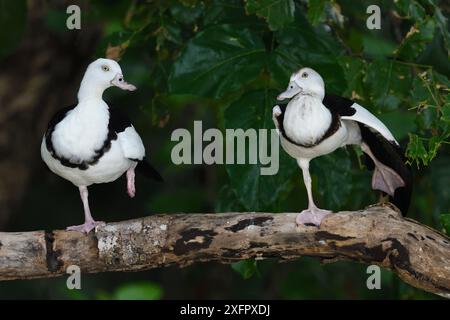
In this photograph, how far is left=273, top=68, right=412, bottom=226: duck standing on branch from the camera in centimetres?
268

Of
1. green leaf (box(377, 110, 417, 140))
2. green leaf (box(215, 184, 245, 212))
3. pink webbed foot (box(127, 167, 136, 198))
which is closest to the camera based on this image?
pink webbed foot (box(127, 167, 136, 198))

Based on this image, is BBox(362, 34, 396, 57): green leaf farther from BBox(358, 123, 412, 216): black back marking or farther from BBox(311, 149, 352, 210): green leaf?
BBox(358, 123, 412, 216): black back marking

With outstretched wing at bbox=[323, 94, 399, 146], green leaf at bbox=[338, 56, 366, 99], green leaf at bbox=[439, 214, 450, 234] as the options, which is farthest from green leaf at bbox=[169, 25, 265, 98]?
green leaf at bbox=[439, 214, 450, 234]

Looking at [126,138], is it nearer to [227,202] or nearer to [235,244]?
[235,244]

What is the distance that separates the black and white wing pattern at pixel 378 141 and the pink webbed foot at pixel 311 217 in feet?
0.86

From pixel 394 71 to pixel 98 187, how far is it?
9.68ft

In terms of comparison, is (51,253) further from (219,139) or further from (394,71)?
(394,71)

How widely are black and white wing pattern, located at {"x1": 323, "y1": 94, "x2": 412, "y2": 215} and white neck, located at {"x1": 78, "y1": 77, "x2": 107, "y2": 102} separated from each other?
61cm

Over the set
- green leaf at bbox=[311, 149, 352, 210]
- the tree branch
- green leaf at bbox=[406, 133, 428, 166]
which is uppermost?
green leaf at bbox=[406, 133, 428, 166]

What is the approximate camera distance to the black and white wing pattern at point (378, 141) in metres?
2.75

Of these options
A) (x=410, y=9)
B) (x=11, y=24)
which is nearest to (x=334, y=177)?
(x=410, y=9)

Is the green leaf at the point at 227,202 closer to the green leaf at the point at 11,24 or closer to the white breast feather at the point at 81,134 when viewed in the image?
the white breast feather at the point at 81,134

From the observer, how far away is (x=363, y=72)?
3348 millimetres
